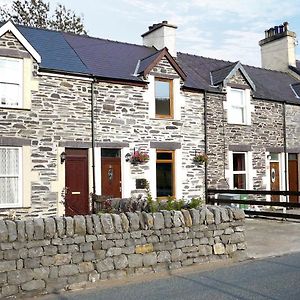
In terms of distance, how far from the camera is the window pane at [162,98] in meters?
15.9


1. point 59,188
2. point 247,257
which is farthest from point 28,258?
point 59,188

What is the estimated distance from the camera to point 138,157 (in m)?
14.7

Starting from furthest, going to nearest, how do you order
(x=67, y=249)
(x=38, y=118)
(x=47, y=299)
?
(x=38, y=118), (x=67, y=249), (x=47, y=299)

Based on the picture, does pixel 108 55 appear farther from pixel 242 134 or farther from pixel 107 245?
pixel 107 245

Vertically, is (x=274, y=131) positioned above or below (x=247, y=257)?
above

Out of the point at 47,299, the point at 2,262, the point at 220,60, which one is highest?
the point at 220,60

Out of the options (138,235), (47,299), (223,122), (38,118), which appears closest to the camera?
(47,299)

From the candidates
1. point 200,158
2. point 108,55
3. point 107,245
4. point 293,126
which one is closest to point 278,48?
point 293,126

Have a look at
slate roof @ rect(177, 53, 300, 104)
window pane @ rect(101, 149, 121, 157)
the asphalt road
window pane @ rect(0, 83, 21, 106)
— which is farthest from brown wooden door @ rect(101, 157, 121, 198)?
the asphalt road

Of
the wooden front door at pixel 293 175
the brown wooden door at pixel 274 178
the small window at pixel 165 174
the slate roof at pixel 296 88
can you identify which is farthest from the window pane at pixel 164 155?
the slate roof at pixel 296 88

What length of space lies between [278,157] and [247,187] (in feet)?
8.86

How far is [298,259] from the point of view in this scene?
8836 millimetres

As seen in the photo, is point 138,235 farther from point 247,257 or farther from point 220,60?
point 220,60

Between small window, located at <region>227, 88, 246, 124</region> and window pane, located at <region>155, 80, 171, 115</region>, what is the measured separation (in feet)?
10.5
